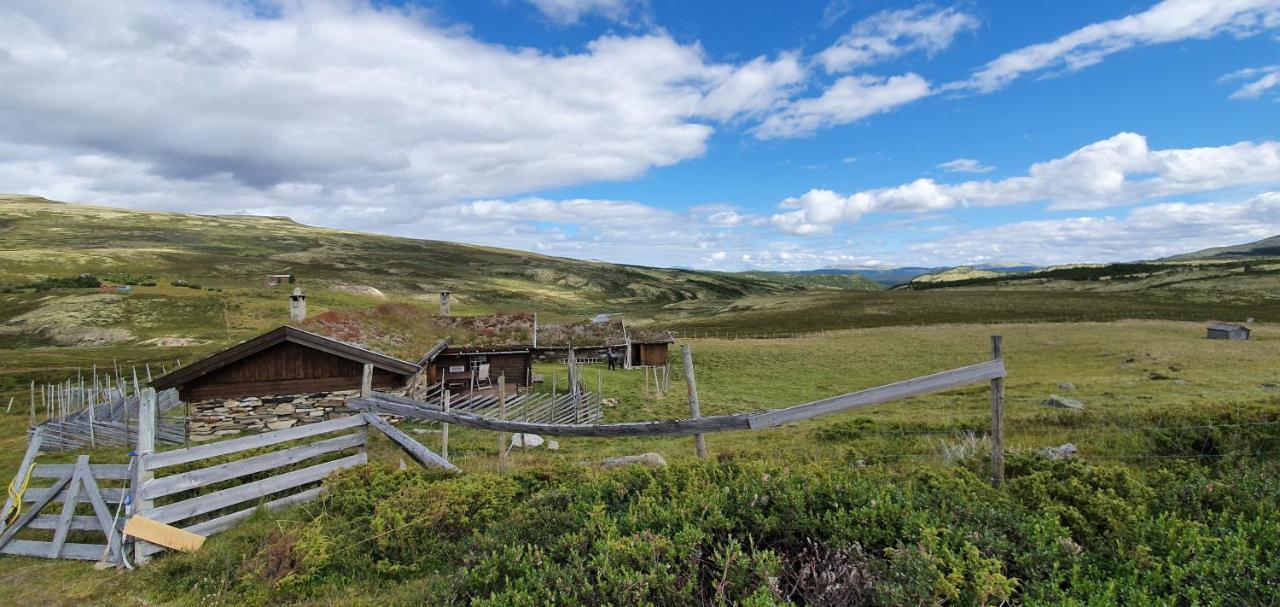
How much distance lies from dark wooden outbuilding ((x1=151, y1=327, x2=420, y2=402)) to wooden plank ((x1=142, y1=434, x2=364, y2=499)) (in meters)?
9.10

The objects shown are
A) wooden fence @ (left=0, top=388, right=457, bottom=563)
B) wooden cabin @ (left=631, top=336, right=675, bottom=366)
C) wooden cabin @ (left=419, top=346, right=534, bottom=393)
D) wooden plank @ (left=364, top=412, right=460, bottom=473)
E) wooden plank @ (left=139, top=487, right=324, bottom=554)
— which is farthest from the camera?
wooden cabin @ (left=631, top=336, right=675, bottom=366)

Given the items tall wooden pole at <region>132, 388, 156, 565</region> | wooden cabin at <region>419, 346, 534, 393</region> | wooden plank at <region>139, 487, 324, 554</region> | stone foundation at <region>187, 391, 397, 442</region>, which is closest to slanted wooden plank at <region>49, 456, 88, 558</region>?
tall wooden pole at <region>132, 388, 156, 565</region>

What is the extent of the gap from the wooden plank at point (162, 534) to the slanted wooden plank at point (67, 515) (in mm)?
1274

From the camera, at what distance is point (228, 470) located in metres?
7.98

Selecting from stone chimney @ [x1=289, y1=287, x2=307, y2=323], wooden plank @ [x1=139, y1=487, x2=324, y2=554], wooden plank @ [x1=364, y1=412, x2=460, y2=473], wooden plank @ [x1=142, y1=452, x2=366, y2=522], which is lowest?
wooden plank @ [x1=139, y1=487, x2=324, y2=554]

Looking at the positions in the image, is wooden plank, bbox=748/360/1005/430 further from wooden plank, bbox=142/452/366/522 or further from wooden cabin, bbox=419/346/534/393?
wooden cabin, bbox=419/346/534/393

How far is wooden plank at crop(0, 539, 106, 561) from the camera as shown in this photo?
24.6ft

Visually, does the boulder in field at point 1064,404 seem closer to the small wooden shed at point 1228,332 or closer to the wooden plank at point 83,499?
the wooden plank at point 83,499

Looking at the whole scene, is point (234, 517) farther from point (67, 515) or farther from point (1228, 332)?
point (1228, 332)

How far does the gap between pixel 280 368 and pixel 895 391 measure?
60.2ft

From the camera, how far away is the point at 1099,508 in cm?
535

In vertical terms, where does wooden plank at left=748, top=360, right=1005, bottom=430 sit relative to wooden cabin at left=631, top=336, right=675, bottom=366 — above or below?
above

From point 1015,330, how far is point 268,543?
2196 inches

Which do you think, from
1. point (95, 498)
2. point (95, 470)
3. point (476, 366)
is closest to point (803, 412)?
point (95, 498)
